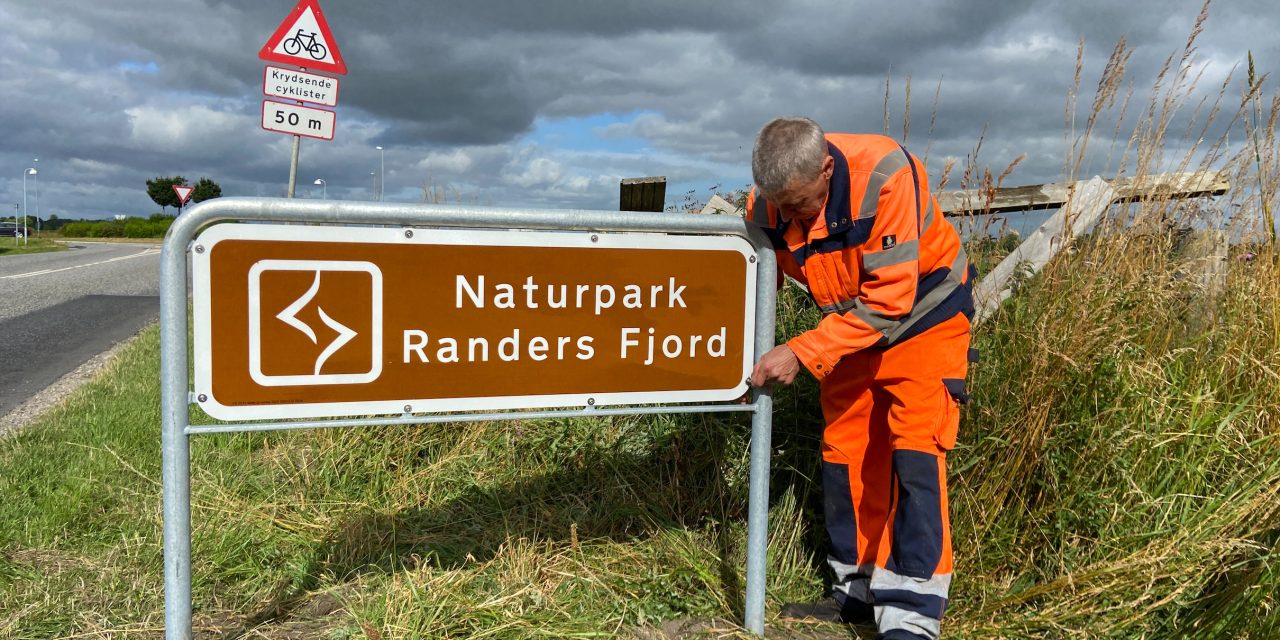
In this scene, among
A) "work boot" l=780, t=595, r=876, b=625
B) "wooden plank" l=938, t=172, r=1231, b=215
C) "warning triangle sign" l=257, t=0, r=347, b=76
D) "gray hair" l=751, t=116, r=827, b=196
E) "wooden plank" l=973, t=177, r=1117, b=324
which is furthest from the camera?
"warning triangle sign" l=257, t=0, r=347, b=76

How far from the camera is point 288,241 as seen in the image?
6.15 ft

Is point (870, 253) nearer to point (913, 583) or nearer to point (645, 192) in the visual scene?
point (913, 583)

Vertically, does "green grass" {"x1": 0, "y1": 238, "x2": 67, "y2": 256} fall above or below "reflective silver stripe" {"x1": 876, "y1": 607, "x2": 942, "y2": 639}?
above

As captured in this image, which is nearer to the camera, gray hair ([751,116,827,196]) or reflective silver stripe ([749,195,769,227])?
gray hair ([751,116,827,196])

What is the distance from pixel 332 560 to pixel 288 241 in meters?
1.57

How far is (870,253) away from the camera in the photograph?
2.33 metres

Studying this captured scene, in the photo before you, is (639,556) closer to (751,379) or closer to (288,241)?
(751,379)

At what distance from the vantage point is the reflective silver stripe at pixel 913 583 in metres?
2.46

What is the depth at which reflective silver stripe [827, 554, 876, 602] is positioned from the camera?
2.71m

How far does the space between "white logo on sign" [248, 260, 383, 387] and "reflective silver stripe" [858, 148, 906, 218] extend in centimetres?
135

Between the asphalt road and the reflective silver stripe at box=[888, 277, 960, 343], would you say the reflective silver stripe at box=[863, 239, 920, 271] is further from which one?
the asphalt road

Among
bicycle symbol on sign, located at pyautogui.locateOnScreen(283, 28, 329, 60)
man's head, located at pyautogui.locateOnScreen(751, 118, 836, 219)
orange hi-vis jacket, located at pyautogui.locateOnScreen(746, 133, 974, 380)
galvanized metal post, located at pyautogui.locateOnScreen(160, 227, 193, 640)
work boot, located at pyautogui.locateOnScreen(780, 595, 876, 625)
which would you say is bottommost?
work boot, located at pyautogui.locateOnScreen(780, 595, 876, 625)

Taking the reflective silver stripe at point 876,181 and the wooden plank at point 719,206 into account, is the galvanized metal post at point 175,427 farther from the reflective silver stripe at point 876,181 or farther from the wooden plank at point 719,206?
the wooden plank at point 719,206

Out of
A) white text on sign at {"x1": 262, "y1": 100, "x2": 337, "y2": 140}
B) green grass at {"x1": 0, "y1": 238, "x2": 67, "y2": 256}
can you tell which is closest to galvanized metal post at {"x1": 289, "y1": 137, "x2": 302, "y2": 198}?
white text on sign at {"x1": 262, "y1": 100, "x2": 337, "y2": 140}
